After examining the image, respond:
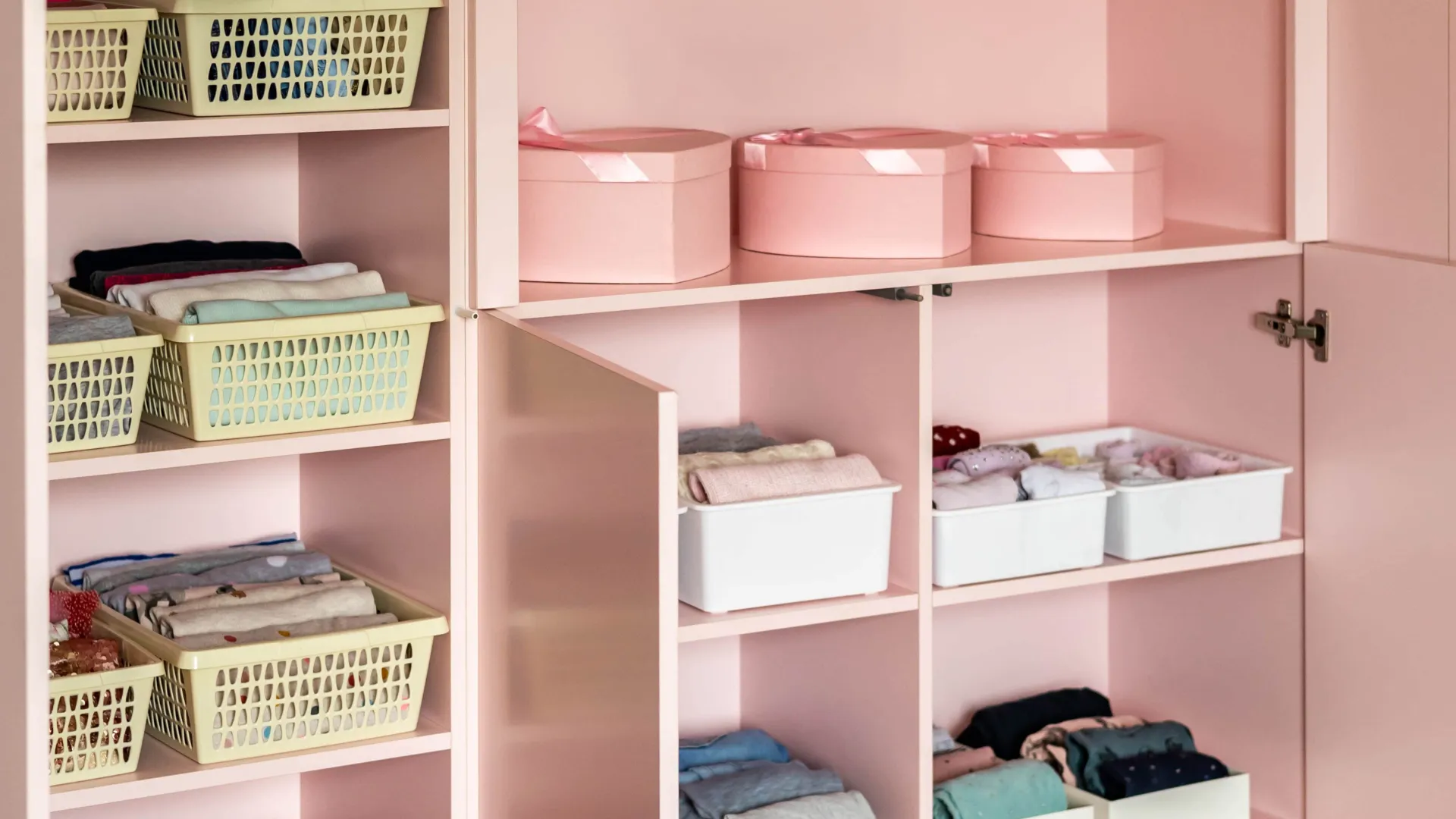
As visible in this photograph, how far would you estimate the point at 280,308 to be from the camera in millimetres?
1550

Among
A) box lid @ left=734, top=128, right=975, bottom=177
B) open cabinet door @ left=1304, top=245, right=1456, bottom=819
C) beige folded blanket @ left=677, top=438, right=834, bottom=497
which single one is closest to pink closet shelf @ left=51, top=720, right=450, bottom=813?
beige folded blanket @ left=677, top=438, right=834, bottom=497

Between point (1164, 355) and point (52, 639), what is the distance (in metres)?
1.36

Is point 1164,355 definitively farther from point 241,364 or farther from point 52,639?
point 52,639

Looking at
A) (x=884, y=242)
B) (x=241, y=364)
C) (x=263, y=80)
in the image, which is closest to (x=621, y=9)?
(x=884, y=242)

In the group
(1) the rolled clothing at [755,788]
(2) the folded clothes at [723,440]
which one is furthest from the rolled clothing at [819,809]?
(2) the folded clothes at [723,440]

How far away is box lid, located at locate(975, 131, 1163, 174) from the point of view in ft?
6.40

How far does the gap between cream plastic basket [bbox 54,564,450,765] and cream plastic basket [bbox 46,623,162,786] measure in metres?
0.04

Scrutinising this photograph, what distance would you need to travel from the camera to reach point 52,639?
61.7 inches

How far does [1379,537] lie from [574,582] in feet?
3.07

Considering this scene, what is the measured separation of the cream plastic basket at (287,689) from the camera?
1.54 m

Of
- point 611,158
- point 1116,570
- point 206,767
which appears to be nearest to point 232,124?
point 611,158

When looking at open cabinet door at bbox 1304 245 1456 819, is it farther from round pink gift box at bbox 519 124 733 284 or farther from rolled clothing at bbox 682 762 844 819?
round pink gift box at bbox 519 124 733 284

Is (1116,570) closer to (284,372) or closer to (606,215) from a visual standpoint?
Answer: (606,215)

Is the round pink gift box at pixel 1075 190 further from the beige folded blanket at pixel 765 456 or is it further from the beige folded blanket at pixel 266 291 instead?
the beige folded blanket at pixel 266 291
